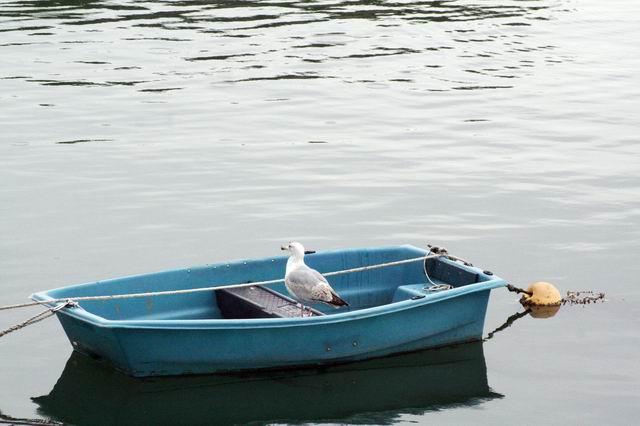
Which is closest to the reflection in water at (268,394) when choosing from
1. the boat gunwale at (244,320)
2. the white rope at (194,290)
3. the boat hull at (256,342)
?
the boat hull at (256,342)

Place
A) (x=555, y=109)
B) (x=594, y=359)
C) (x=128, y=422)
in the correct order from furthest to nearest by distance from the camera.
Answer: (x=555, y=109)
(x=594, y=359)
(x=128, y=422)

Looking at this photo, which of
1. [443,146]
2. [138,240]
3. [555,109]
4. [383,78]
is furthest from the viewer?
[383,78]

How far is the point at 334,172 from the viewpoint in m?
19.6

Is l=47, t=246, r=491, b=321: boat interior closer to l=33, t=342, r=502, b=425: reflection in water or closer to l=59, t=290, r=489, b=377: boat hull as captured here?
l=59, t=290, r=489, b=377: boat hull

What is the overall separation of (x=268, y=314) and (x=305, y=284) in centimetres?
49

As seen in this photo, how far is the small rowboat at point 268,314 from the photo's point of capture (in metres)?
11.7

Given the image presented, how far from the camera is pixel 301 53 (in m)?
28.7

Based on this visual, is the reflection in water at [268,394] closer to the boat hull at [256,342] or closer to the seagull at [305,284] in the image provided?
the boat hull at [256,342]


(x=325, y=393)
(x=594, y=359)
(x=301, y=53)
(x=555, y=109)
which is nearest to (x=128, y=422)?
(x=325, y=393)

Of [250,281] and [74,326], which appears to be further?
[250,281]

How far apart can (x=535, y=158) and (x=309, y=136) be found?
4031 mm

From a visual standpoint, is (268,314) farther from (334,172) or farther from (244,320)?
(334,172)

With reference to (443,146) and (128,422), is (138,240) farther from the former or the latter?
(443,146)

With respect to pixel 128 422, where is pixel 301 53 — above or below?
above
